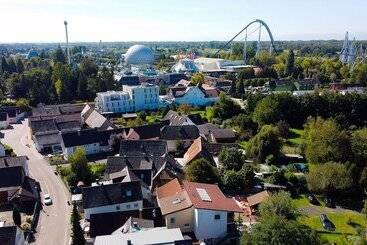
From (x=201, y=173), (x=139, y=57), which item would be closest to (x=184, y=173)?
(x=201, y=173)

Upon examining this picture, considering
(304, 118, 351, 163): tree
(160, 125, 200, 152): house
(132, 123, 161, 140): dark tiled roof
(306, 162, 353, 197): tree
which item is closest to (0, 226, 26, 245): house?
(160, 125, 200, 152): house

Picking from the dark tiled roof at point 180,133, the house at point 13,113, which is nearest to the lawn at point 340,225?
the dark tiled roof at point 180,133

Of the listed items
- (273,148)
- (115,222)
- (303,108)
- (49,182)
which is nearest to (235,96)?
(303,108)

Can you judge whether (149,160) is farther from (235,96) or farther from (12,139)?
(235,96)

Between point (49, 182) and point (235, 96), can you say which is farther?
point (235, 96)

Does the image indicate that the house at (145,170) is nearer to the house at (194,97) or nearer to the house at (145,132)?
the house at (145,132)

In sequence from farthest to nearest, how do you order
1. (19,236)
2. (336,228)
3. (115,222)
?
(336,228) → (115,222) → (19,236)

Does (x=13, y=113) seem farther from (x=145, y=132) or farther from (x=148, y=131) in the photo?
(x=148, y=131)
